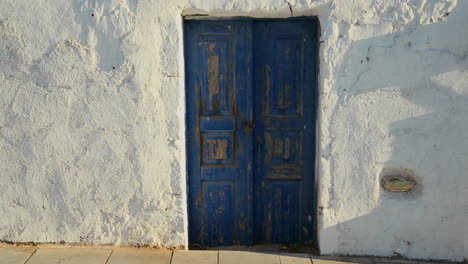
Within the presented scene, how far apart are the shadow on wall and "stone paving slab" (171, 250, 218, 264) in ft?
3.20

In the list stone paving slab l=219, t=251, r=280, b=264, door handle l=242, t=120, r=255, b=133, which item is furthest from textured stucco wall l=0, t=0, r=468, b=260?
door handle l=242, t=120, r=255, b=133

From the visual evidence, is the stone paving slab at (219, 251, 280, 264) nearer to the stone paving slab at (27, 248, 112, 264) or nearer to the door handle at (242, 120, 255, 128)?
the stone paving slab at (27, 248, 112, 264)

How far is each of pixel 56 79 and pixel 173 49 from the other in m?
1.00

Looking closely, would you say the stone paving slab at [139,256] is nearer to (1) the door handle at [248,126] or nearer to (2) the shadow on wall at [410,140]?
(1) the door handle at [248,126]

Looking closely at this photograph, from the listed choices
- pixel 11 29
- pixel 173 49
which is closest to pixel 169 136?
pixel 173 49

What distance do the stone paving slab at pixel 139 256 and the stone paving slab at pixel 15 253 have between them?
0.71 m

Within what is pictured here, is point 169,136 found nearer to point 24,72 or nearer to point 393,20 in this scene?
point 24,72

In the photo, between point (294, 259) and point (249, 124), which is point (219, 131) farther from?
point (294, 259)

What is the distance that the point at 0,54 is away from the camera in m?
4.07

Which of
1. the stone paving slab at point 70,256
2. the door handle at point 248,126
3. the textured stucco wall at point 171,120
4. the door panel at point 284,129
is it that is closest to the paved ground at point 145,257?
the stone paving slab at point 70,256

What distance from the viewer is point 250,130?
A: 432 centimetres

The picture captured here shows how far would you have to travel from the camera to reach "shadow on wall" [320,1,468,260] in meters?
3.91

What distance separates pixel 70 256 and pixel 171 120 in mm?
1421

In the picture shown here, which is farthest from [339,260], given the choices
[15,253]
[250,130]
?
[15,253]
